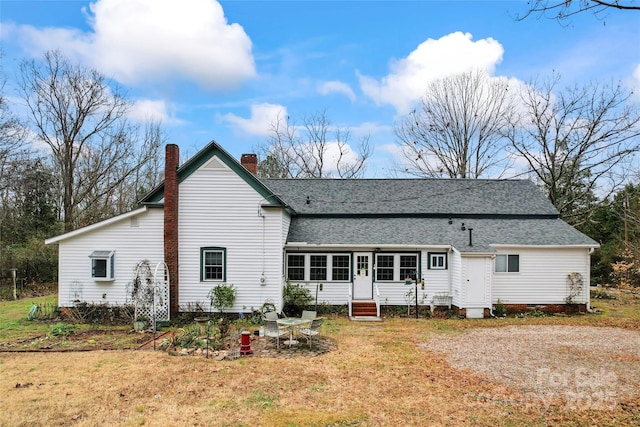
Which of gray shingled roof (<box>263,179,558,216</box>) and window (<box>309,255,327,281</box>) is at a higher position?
gray shingled roof (<box>263,179,558,216</box>)

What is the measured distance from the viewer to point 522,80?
2900 centimetres

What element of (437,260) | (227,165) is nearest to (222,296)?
(227,165)

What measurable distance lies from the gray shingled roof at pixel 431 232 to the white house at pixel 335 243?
69 mm

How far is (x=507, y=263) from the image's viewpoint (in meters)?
17.5

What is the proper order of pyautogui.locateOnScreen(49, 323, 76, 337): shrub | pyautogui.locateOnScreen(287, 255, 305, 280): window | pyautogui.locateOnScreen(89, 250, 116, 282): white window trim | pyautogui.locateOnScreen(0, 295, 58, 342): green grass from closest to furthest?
pyautogui.locateOnScreen(49, 323, 76, 337): shrub → pyautogui.locateOnScreen(0, 295, 58, 342): green grass → pyautogui.locateOnScreen(89, 250, 116, 282): white window trim → pyautogui.locateOnScreen(287, 255, 305, 280): window

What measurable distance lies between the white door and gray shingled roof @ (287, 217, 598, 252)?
2.11 feet

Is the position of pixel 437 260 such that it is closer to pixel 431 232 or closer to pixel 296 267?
pixel 431 232

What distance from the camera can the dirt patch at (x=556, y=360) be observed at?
7.88m

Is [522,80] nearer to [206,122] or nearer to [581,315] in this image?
[581,315]

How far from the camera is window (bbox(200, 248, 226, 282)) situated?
15.3 metres

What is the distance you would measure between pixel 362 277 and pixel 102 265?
10503 mm

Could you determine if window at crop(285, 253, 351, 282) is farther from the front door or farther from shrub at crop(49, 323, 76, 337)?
shrub at crop(49, 323, 76, 337)

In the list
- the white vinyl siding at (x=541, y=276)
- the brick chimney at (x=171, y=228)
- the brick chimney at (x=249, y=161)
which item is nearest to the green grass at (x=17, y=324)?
the brick chimney at (x=171, y=228)

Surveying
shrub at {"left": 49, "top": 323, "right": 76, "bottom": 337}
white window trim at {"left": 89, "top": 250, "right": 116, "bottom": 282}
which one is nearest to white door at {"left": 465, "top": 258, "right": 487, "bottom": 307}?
white window trim at {"left": 89, "top": 250, "right": 116, "bottom": 282}
